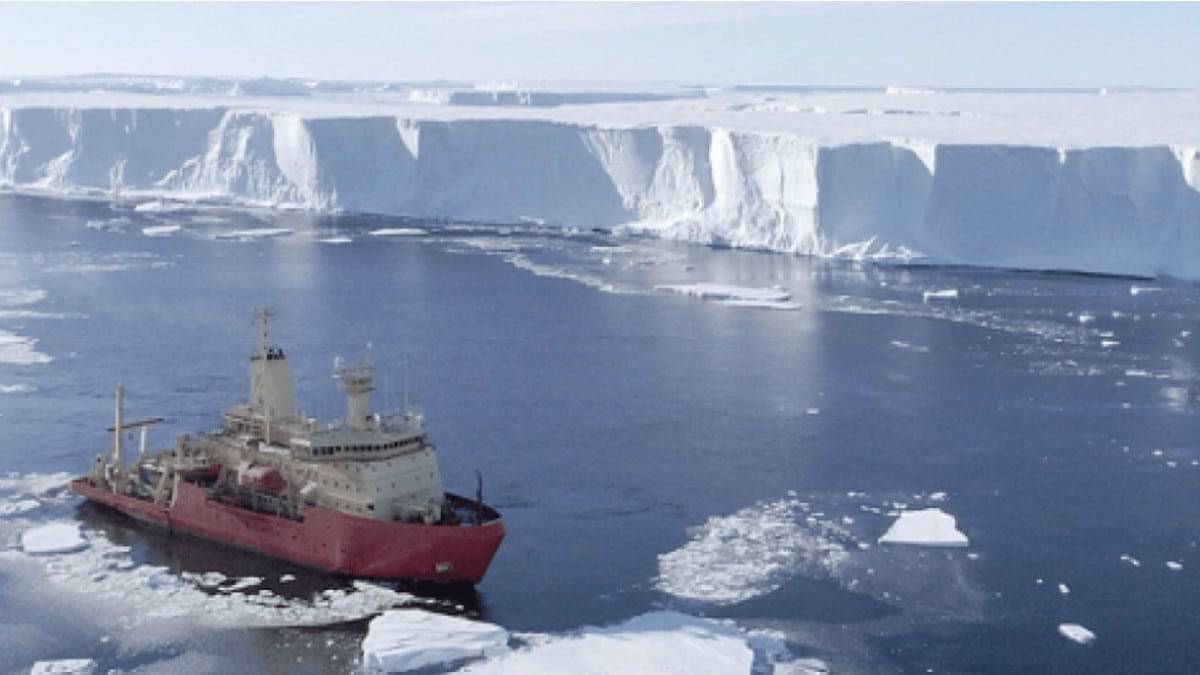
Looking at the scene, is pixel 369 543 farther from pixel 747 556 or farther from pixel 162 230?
pixel 162 230

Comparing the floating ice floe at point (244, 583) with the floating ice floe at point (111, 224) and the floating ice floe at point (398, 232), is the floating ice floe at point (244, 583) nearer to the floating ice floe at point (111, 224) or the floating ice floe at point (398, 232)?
the floating ice floe at point (398, 232)

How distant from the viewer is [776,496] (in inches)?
628

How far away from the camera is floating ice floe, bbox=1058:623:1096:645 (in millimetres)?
12039

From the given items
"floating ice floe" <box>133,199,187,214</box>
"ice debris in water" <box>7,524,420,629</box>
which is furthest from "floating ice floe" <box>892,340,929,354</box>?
"floating ice floe" <box>133,199,187,214</box>

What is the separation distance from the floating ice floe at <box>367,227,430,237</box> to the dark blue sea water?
15.1ft

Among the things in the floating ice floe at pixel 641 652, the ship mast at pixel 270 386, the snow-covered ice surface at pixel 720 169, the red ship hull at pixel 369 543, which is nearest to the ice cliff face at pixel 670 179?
the snow-covered ice surface at pixel 720 169

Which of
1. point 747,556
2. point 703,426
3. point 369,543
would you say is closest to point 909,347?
point 703,426

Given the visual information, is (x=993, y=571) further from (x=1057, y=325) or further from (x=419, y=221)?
(x=419, y=221)

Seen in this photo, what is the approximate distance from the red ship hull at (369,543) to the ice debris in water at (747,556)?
1.80 m

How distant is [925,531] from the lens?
14555 millimetres

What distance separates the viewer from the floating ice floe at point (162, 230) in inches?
1549

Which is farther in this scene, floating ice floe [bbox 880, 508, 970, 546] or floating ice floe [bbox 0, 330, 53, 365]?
floating ice floe [bbox 0, 330, 53, 365]

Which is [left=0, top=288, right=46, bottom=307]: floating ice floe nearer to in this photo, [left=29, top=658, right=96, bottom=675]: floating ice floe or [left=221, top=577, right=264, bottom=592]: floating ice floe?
[left=221, top=577, right=264, bottom=592]: floating ice floe

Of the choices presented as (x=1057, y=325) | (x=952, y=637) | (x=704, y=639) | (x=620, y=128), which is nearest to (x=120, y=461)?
(x=704, y=639)
